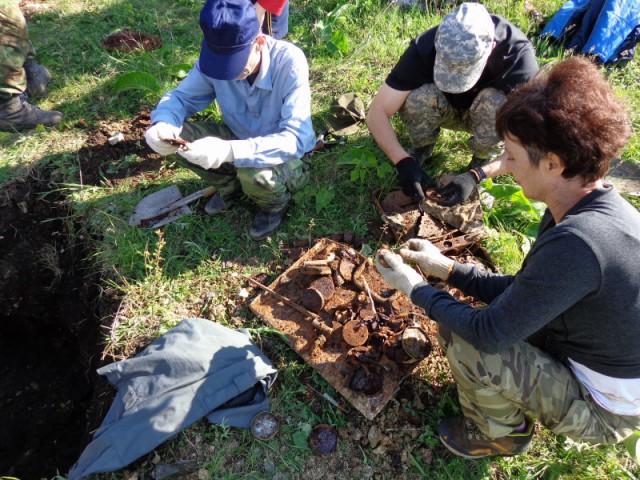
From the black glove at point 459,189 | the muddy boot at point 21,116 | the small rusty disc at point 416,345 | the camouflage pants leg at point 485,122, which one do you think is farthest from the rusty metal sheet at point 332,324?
the muddy boot at point 21,116

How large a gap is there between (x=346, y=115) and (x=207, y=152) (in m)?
1.53

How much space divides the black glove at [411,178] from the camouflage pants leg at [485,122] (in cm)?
43

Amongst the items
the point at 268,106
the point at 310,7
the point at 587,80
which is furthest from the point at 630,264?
the point at 310,7

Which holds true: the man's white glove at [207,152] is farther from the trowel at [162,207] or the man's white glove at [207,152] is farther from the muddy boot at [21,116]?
the muddy boot at [21,116]

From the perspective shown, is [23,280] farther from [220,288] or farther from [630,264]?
[630,264]

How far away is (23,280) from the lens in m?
3.26

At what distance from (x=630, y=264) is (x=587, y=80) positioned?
2.04 feet

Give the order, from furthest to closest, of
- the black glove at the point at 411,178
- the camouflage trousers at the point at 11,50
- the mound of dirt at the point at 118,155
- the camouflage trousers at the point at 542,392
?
the camouflage trousers at the point at 11,50 < the mound of dirt at the point at 118,155 < the black glove at the point at 411,178 < the camouflage trousers at the point at 542,392

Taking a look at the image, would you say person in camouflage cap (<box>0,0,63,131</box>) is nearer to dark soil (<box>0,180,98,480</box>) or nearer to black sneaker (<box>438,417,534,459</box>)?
dark soil (<box>0,180,98,480</box>)

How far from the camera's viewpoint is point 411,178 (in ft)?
9.02

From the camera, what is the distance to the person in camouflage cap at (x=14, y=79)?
146 inches

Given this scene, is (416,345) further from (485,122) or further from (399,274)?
(485,122)

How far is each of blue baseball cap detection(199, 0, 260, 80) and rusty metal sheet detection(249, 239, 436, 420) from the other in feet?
3.86

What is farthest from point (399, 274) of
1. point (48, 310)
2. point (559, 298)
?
point (48, 310)
